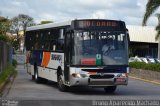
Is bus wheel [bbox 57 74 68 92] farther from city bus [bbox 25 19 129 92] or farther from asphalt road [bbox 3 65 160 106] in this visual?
asphalt road [bbox 3 65 160 106]

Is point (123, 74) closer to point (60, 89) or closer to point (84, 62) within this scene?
point (84, 62)

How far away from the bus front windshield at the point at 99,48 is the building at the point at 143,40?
56.9 metres

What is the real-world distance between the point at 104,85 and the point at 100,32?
2.15 m

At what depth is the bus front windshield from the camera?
1930 cm

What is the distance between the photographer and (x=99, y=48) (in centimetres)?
1944

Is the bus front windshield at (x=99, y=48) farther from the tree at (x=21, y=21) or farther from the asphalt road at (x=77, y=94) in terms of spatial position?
the tree at (x=21, y=21)

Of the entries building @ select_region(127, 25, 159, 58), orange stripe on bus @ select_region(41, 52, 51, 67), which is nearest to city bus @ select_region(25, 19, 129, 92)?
orange stripe on bus @ select_region(41, 52, 51, 67)

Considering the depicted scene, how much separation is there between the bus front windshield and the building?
56904 mm

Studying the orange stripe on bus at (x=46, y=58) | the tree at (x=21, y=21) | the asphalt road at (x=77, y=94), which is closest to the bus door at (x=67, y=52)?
the asphalt road at (x=77, y=94)

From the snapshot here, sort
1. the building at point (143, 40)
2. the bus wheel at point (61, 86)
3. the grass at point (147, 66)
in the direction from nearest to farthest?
1. the bus wheel at point (61, 86)
2. the grass at point (147, 66)
3. the building at point (143, 40)

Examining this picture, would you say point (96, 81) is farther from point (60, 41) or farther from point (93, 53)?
point (60, 41)

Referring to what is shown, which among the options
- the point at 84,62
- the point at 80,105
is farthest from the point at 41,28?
the point at 80,105

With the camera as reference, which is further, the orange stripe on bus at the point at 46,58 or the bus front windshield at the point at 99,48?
the orange stripe on bus at the point at 46,58

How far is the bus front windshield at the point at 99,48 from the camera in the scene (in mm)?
19297
